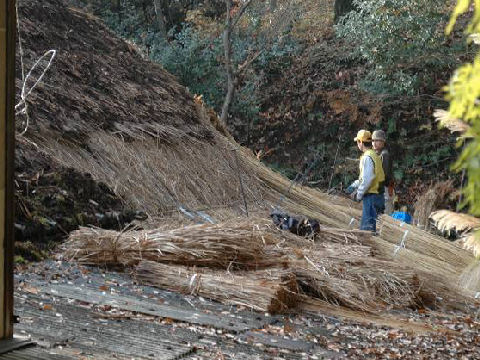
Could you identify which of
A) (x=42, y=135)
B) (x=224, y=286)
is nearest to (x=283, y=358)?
(x=224, y=286)

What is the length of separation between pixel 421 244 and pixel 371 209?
→ 77cm

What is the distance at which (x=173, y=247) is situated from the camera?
7379 millimetres

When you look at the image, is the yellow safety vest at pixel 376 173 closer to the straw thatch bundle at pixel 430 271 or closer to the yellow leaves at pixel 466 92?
the straw thatch bundle at pixel 430 271

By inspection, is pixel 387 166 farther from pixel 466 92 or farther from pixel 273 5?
pixel 273 5

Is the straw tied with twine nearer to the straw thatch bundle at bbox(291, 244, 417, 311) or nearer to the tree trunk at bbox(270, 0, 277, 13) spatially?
the straw thatch bundle at bbox(291, 244, 417, 311)

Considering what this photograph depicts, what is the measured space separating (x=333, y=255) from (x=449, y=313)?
1291mm

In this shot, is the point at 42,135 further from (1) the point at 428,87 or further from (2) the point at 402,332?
(1) the point at 428,87

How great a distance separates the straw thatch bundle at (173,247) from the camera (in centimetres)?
735

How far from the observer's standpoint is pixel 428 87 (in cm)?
1964

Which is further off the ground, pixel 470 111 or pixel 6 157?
pixel 470 111

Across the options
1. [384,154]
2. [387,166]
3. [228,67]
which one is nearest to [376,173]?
[387,166]

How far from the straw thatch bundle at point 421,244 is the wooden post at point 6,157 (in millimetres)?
6901

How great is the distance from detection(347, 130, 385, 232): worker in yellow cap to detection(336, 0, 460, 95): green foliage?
736cm

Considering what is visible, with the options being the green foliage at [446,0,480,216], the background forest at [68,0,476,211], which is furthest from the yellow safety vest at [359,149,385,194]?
the green foliage at [446,0,480,216]
